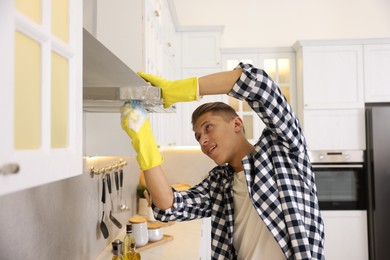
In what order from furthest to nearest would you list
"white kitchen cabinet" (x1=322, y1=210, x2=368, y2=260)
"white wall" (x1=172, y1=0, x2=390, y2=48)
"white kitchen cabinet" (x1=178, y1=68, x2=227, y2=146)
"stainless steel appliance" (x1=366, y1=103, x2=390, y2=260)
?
"white wall" (x1=172, y1=0, x2=390, y2=48)
"white kitchen cabinet" (x1=178, y1=68, x2=227, y2=146)
"white kitchen cabinet" (x1=322, y1=210, x2=368, y2=260)
"stainless steel appliance" (x1=366, y1=103, x2=390, y2=260)

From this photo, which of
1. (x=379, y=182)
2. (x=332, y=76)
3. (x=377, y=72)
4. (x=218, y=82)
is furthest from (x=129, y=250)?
(x=377, y=72)

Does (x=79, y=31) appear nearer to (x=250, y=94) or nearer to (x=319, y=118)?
(x=250, y=94)

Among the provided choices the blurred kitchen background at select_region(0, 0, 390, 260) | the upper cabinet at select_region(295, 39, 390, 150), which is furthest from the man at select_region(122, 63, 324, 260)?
the upper cabinet at select_region(295, 39, 390, 150)

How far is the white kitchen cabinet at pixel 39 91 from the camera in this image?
0.48 m

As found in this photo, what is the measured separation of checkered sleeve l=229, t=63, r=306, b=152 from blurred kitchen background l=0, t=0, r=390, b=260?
0.29 meters

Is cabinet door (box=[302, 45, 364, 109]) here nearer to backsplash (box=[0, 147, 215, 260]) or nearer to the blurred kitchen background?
the blurred kitchen background

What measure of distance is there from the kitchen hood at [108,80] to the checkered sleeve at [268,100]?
0.28m

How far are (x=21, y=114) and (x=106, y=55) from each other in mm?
494

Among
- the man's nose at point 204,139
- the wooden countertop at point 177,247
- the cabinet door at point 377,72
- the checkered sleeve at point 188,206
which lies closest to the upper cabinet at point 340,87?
the cabinet door at point 377,72

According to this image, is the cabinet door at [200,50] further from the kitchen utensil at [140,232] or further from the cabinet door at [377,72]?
the kitchen utensil at [140,232]

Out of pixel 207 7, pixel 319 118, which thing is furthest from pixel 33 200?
pixel 207 7

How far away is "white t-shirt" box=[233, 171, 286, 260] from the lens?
4.32ft

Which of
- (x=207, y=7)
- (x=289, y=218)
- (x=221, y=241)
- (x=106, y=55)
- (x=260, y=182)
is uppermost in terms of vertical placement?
(x=207, y=7)

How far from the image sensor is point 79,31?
2.52 feet
